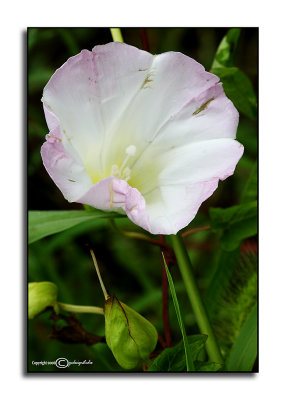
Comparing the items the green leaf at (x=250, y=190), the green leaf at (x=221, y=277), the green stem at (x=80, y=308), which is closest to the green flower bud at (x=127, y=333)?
the green stem at (x=80, y=308)

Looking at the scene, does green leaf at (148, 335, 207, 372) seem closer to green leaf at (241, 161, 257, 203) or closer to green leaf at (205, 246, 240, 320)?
green leaf at (205, 246, 240, 320)

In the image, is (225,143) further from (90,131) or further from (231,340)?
(231,340)

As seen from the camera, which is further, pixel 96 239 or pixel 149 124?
pixel 96 239

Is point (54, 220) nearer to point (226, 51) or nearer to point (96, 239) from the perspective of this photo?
point (96, 239)

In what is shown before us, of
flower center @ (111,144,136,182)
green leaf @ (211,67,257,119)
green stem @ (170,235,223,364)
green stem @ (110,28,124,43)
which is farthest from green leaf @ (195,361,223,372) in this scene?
green stem @ (110,28,124,43)

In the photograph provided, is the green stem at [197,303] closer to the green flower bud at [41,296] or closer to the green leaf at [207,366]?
the green leaf at [207,366]

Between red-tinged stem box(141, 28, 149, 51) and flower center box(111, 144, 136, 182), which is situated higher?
red-tinged stem box(141, 28, 149, 51)

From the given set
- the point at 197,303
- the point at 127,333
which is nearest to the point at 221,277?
the point at 197,303
